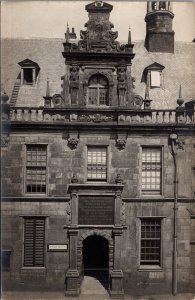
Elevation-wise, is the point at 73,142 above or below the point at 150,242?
above

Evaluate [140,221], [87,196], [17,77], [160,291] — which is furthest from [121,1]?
[160,291]

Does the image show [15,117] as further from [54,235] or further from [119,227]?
[119,227]

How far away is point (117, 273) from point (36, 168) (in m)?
4.97

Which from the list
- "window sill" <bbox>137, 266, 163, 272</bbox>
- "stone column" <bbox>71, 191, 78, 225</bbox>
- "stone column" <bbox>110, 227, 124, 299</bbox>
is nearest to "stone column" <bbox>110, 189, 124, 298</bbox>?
"stone column" <bbox>110, 227, 124, 299</bbox>

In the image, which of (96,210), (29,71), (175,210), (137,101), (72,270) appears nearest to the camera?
(72,270)

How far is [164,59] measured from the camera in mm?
15203

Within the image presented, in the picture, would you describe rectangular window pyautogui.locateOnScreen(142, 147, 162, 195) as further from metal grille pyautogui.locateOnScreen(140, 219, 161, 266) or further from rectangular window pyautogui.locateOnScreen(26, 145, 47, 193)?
rectangular window pyautogui.locateOnScreen(26, 145, 47, 193)

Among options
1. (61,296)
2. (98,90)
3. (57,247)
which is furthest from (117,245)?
(98,90)

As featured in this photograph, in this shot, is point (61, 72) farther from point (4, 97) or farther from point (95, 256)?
point (95, 256)

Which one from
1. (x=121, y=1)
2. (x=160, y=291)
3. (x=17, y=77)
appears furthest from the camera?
(x=17, y=77)

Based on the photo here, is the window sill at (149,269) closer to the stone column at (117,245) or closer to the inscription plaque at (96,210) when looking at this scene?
the stone column at (117,245)

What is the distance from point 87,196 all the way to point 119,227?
168 centimetres

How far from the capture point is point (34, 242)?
1369cm

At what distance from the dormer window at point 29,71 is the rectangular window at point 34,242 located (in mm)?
5480
